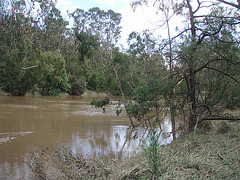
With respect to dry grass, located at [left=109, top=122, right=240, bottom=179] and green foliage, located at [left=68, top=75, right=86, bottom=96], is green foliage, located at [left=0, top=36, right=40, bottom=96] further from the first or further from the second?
green foliage, located at [left=68, top=75, right=86, bottom=96]

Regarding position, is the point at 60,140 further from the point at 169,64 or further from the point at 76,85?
the point at 76,85

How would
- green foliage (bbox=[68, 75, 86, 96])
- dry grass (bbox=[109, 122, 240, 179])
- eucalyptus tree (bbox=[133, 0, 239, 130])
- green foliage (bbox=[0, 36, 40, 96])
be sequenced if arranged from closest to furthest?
dry grass (bbox=[109, 122, 240, 179])
eucalyptus tree (bbox=[133, 0, 239, 130])
green foliage (bbox=[0, 36, 40, 96])
green foliage (bbox=[68, 75, 86, 96])

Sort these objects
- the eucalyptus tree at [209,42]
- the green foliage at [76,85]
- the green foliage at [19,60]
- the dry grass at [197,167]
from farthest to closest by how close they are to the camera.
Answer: the green foliage at [76,85] → the green foliage at [19,60] → the eucalyptus tree at [209,42] → the dry grass at [197,167]

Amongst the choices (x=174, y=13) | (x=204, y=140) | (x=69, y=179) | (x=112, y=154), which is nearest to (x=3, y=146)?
(x=112, y=154)

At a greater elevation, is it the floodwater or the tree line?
the tree line

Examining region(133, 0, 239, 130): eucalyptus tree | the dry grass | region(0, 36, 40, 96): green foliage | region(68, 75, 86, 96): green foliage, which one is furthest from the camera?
region(68, 75, 86, 96): green foliage

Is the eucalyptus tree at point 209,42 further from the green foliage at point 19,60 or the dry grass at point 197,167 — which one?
the green foliage at point 19,60

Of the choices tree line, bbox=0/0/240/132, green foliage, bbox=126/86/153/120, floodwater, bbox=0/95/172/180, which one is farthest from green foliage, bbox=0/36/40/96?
green foliage, bbox=126/86/153/120

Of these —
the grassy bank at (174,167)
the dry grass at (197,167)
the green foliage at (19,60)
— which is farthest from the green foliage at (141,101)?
the green foliage at (19,60)

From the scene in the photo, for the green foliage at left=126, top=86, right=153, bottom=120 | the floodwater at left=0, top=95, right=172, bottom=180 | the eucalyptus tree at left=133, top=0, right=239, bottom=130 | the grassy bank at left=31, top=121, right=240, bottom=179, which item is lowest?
the floodwater at left=0, top=95, right=172, bottom=180

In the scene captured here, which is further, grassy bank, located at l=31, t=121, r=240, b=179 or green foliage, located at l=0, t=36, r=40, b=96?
green foliage, located at l=0, t=36, r=40, b=96

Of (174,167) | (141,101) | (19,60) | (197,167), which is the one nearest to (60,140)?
(141,101)

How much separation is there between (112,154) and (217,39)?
4.40 metres

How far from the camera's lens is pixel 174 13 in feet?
23.7
